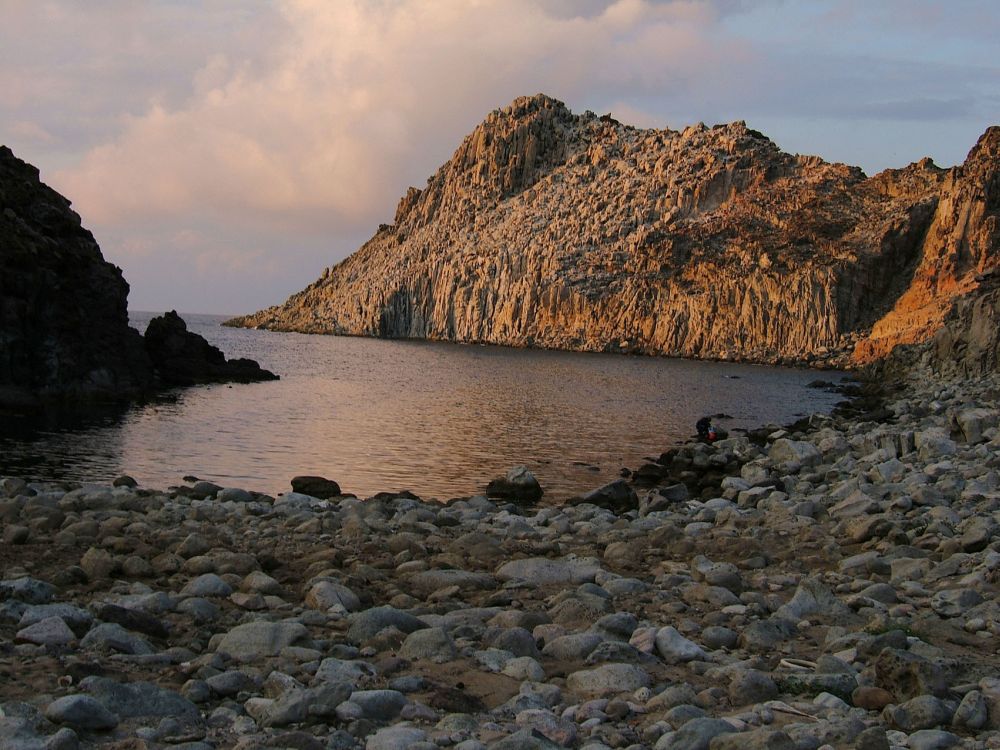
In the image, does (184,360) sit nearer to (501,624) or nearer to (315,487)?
(315,487)

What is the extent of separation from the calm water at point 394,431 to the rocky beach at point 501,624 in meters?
8.45

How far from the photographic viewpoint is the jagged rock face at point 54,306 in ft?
113

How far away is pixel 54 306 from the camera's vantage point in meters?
36.9

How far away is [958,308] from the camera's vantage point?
49.1 m

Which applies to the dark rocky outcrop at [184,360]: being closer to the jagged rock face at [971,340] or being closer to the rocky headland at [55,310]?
the rocky headland at [55,310]

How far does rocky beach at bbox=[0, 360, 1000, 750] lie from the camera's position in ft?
17.5

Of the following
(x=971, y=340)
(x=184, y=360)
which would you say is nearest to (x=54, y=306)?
(x=184, y=360)

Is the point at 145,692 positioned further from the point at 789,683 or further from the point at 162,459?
the point at 162,459

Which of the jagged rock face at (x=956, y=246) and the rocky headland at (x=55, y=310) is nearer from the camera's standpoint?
the rocky headland at (x=55, y=310)

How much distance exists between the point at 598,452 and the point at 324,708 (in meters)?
23.8

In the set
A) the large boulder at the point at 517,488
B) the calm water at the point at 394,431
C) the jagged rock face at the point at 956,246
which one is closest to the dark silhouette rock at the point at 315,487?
the calm water at the point at 394,431

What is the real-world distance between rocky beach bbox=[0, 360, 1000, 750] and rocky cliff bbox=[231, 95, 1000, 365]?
82905 mm

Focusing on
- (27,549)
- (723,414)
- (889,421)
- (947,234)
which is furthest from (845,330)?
(27,549)

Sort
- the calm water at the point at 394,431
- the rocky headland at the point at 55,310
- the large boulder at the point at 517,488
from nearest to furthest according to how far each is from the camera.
Answer: the large boulder at the point at 517,488 → the calm water at the point at 394,431 → the rocky headland at the point at 55,310
